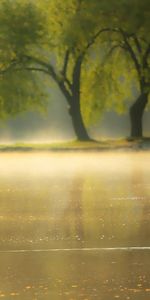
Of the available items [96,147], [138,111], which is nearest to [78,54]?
[138,111]

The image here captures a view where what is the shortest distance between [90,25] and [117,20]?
151cm

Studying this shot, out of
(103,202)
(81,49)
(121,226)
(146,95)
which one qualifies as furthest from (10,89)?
(121,226)

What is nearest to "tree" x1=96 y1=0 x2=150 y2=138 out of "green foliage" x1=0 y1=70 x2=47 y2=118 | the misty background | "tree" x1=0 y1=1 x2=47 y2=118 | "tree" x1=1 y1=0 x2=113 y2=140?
"tree" x1=1 y1=0 x2=113 y2=140

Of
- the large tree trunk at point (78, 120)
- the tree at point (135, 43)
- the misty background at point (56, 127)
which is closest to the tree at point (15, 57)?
Result: the large tree trunk at point (78, 120)

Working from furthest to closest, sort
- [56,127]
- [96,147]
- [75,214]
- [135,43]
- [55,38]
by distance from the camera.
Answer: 1. [56,127]
2. [135,43]
3. [55,38]
4. [96,147]
5. [75,214]

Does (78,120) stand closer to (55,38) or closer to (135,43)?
(55,38)

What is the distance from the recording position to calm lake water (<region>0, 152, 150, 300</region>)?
26.3 ft

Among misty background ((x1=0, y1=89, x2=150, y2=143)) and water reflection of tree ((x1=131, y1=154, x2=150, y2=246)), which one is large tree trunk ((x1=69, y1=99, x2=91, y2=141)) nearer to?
misty background ((x1=0, y1=89, x2=150, y2=143))

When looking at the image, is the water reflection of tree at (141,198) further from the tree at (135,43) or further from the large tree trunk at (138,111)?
the large tree trunk at (138,111)

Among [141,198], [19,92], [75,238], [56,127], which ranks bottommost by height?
[56,127]

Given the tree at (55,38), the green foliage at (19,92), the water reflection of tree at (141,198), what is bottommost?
the water reflection of tree at (141,198)

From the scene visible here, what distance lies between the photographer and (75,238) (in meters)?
11.4

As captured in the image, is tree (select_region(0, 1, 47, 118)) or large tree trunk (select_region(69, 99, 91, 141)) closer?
tree (select_region(0, 1, 47, 118))

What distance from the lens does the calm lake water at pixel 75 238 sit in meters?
8.03
